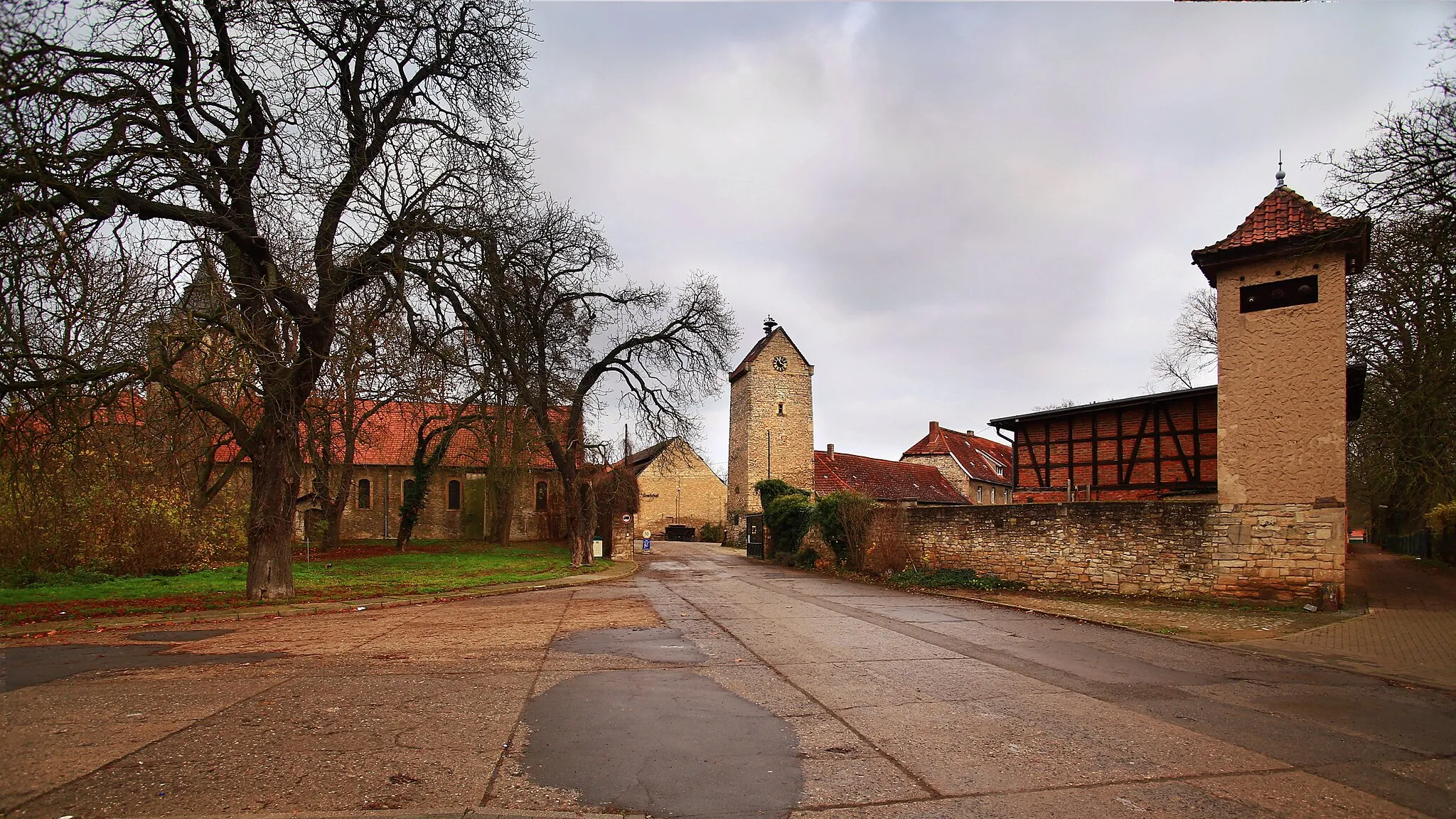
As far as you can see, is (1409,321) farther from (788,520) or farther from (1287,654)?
(788,520)

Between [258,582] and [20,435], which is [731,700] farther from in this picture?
[258,582]

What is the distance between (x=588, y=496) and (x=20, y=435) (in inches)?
729

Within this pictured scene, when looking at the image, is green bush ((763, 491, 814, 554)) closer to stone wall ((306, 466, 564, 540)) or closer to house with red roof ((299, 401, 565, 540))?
house with red roof ((299, 401, 565, 540))

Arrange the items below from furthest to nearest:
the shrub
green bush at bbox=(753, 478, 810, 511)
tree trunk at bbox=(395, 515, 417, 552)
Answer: green bush at bbox=(753, 478, 810, 511), tree trunk at bbox=(395, 515, 417, 552), the shrub

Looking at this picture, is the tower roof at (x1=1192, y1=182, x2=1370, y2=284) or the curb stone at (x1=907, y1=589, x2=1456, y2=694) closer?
the curb stone at (x1=907, y1=589, x2=1456, y2=694)

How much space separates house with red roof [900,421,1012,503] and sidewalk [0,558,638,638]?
38740 mm

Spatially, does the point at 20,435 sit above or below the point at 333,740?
above

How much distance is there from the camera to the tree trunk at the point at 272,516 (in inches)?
571

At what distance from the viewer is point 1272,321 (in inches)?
578

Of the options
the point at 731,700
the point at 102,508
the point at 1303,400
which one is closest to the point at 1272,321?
the point at 1303,400

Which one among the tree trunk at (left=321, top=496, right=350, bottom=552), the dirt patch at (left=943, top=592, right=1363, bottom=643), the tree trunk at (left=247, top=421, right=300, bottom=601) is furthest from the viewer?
the tree trunk at (left=321, top=496, right=350, bottom=552)

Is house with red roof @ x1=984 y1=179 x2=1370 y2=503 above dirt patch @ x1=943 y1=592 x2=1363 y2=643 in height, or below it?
above

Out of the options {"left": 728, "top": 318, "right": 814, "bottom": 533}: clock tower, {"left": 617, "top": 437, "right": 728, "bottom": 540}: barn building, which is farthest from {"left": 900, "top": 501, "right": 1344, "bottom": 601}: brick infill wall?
{"left": 617, "top": 437, "right": 728, "bottom": 540}: barn building

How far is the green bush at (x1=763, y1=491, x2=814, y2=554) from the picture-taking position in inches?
1267
